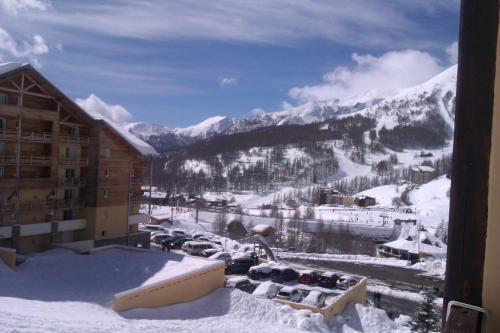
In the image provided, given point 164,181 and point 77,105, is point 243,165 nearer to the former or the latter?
point 164,181

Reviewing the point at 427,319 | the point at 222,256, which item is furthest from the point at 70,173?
the point at 427,319

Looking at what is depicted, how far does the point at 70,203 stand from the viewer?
20.7m

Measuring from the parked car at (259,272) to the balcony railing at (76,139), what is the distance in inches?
381

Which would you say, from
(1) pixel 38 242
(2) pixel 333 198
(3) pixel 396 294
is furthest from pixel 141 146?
(2) pixel 333 198

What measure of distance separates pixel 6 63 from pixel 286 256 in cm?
2390

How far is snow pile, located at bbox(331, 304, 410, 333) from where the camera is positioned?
1516 cm

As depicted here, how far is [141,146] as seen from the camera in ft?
76.3

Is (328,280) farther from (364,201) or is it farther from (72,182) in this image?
(364,201)

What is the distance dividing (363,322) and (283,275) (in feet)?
21.3

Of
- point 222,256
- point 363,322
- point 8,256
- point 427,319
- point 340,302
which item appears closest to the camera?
point 8,256

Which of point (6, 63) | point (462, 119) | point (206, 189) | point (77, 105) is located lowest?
point (206, 189)

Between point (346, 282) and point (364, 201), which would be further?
point (364, 201)

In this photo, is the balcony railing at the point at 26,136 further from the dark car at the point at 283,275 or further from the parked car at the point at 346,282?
the parked car at the point at 346,282

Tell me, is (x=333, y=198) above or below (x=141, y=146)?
below
